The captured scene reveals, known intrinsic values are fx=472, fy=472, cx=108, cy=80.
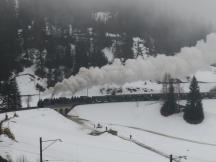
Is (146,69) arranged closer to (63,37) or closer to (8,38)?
(8,38)

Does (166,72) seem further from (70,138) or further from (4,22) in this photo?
(4,22)

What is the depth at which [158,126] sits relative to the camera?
9512 centimetres

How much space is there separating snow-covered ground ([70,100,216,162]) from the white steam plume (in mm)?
8332

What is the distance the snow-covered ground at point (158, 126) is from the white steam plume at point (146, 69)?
8332 millimetres

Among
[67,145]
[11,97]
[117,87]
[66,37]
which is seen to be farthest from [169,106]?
[66,37]

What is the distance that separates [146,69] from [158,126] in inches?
524

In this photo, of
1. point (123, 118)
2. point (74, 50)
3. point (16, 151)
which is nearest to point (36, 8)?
point (74, 50)

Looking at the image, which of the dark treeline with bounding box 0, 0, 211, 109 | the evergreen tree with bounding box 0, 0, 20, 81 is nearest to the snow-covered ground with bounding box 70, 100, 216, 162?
the dark treeline with bounding box 0, 0, 211, 109

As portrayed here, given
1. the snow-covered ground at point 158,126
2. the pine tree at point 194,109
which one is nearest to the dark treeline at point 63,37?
the snow-covered ground at point 158,126

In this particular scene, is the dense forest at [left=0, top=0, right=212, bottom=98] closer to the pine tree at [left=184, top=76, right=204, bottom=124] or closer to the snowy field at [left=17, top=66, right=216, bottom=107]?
the snowy field at [left=17, top=66, right=216, bottom=107]

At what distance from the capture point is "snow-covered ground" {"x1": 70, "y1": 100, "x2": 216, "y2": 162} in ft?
243

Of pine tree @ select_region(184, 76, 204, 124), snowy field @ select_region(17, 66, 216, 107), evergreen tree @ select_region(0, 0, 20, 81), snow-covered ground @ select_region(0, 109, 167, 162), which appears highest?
evergreen tree @ select_region(0, 0, 20, 81)

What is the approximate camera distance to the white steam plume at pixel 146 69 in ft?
282

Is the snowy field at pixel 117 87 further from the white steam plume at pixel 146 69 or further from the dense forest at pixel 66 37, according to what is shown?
the white steam plume at pixel 146 69
